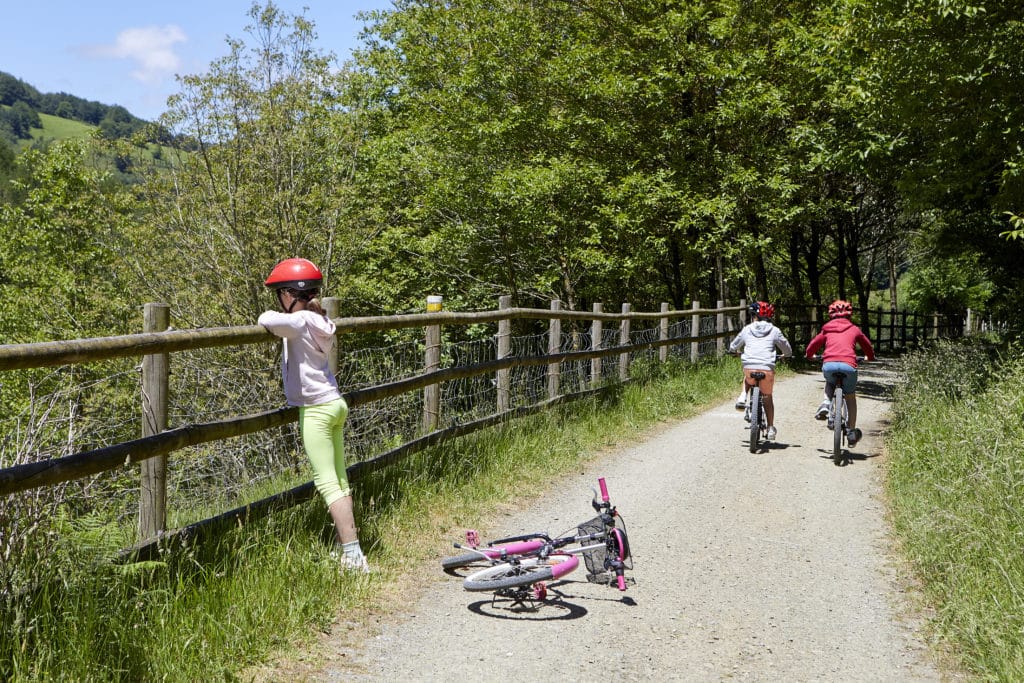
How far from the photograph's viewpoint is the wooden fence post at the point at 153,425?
4426 millimetres

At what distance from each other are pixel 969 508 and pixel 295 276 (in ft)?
14.3

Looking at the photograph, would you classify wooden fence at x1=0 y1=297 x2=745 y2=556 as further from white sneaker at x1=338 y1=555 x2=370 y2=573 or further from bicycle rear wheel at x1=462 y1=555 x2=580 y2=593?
bicycle rear wheel at x1=462 y1=555 x2=580 y2=593

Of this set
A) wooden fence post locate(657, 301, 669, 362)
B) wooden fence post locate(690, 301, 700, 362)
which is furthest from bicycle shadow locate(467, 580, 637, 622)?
wooden fence post locate(690, 301, 700, 362)

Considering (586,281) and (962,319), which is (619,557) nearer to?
(586,281)

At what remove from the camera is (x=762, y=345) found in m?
10.5

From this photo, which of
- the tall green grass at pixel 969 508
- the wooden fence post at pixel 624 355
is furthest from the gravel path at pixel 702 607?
the wooden fence post at pixel 624 355

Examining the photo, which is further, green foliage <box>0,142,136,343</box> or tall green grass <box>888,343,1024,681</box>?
green foliage <box>0,142,136,343</box>

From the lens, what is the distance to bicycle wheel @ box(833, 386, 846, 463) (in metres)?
9.41

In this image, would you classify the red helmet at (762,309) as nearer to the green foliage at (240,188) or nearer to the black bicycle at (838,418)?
the black bicycle at (838,418)

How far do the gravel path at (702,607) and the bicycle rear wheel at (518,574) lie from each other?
199mm

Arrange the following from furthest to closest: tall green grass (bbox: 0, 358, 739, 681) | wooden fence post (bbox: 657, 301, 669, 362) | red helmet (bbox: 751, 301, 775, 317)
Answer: wooden fence post (bbox: 657, 301, 669, 362) < red helmet (bbox: 751, 301, 775, 317) < tall green grass (bbox: 0, 358, 739, 681)

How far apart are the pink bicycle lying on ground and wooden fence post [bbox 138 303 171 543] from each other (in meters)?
1.53

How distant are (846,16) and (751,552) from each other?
1220 cm

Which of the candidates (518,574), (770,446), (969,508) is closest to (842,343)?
(770,446)
